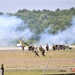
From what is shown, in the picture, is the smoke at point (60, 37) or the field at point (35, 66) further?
the smoke at point (60, 37)

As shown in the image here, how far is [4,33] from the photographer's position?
11862 centimetres

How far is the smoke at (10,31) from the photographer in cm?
11475

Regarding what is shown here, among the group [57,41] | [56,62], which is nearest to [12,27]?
[57,41]

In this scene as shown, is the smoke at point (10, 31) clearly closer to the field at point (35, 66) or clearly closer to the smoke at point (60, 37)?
the smoke at point (60, 37)

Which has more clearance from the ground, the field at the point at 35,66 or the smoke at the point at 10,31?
the smoke at the point at 10,31

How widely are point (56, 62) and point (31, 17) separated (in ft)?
312

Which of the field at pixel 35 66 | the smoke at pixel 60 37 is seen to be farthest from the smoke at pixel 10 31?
the field at pixel 35 66

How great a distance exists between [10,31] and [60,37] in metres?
11.1

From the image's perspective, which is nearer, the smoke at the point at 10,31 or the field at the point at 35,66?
the field at the point at 35,66

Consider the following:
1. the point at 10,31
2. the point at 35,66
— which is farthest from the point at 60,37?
the point at 35,66

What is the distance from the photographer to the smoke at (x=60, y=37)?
381 ft

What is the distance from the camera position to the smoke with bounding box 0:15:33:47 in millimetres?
114750

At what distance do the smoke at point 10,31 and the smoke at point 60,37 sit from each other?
11.8ft

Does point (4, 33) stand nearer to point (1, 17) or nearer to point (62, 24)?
point (1, 17)
